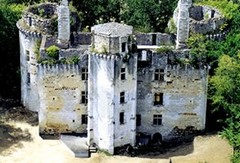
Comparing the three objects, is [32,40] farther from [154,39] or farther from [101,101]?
[154,39]

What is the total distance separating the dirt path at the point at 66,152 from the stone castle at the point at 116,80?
1375 mm

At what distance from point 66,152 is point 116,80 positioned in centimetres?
792

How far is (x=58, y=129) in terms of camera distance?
2408 inches

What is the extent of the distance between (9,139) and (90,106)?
8281mm

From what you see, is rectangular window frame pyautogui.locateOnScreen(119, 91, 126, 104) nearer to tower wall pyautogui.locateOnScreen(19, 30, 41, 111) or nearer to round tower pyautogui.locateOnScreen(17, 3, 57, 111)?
round tower pyautogui.locateOnScreen(17, 3, 57, 111)

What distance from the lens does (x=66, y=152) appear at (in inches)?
2303

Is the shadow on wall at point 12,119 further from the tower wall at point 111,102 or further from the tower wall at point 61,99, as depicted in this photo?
the tower wall at point 111,102

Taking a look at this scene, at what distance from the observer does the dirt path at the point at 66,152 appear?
187ft

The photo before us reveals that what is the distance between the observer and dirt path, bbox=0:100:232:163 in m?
57.0

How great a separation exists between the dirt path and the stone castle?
138 centimetres

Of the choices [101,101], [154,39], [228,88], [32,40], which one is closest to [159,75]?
[154,39]

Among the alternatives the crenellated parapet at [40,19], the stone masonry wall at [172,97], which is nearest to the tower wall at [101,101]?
the stone masonry wall at [172,97]

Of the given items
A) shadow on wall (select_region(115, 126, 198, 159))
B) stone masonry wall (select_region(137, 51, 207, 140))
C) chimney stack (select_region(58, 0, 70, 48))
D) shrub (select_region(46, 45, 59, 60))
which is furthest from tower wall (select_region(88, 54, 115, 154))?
chimney stack (select_region(58, 0, 70, 48))

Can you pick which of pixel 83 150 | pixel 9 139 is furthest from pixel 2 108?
pixel 83 150
